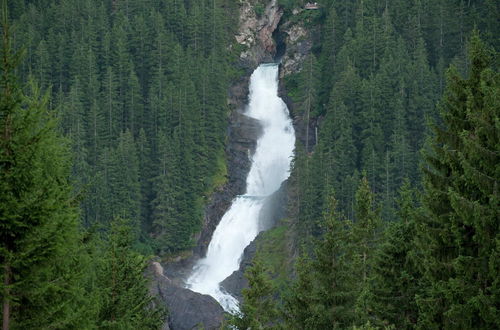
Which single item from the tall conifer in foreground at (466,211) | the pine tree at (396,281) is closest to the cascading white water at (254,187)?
the pine tree at (396,281)

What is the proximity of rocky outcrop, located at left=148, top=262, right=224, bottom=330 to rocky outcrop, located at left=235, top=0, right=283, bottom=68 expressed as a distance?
2039 inches

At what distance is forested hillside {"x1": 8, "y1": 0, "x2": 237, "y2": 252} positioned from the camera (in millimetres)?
71125

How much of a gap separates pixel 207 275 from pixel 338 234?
149 ft

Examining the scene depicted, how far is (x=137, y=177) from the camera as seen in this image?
236 ft

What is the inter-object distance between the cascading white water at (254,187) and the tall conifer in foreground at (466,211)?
1593 inches

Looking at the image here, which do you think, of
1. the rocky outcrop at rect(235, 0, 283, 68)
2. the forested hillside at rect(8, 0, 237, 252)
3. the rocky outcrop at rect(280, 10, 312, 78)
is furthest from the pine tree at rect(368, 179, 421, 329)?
the rocky outcrop at rect(235, 0, 283, 68)

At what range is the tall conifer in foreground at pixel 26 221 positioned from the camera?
39.3 ft

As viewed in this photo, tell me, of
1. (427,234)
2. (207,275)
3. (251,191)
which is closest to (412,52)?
(251,191)

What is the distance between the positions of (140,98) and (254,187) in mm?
18510

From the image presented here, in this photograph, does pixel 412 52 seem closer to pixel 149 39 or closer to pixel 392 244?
pixel 149 39

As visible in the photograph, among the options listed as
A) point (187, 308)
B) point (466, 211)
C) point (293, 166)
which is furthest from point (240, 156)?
point (466, 211)

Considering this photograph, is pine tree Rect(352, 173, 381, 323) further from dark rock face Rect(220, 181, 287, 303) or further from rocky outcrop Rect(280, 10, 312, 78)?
rocky outcrop Rect(280, 10, 312, 78)

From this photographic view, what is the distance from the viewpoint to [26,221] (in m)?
12.1

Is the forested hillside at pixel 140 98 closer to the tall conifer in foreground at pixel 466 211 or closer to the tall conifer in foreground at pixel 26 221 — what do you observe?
the tall conifer in foreground at pixel 466 211
